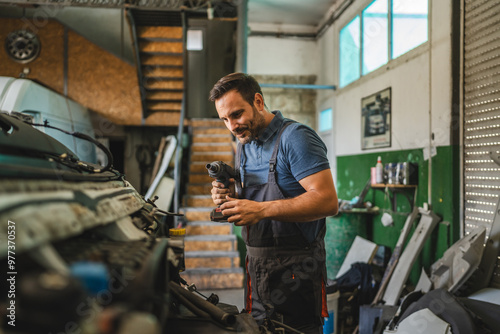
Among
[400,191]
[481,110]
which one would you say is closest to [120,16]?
[400,191]

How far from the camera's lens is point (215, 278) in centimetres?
445

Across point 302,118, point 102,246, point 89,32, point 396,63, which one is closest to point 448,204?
point 396,63

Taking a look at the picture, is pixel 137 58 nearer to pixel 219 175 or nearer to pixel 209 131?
pixel 209 131

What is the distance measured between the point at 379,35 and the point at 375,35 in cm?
12

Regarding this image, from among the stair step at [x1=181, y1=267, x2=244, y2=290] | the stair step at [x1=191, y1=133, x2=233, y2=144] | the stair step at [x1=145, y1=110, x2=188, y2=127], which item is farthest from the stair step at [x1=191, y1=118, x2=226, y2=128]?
the stair step at [x1=181, y1=267, x2=244, y2=290]

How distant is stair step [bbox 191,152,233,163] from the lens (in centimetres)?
614

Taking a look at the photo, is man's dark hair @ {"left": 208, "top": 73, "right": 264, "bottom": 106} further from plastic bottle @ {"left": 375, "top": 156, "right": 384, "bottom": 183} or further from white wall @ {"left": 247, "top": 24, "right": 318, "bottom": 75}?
white wall @ {"left": 247, "top": 24, "right": 318, "bottom": 75}

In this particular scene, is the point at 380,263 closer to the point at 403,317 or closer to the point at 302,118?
the point at 403,317

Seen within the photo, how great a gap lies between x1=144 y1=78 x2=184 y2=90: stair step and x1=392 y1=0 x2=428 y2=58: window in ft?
12.2

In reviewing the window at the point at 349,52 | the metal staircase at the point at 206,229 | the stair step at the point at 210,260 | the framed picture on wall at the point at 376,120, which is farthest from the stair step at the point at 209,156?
the window at the point at 349,52

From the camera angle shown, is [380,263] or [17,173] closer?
[17,173]

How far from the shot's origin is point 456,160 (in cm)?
321

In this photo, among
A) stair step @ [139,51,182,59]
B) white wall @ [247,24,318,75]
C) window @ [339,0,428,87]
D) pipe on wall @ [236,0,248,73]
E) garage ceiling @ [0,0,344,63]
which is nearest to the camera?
window @ [339,0,428,87]

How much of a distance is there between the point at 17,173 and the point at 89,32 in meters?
8.42
